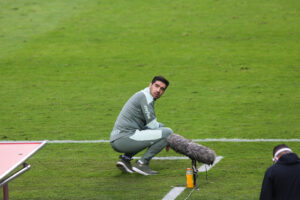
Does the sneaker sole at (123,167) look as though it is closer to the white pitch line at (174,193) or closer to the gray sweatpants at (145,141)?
the gray sweatpants at (145,141)

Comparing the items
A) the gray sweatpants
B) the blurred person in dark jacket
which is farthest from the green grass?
the blurred person in dark jacket

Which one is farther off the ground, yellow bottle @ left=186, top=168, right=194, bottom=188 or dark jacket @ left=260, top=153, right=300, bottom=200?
dark jacket @ left=260, top=153, right=300, bottom=200

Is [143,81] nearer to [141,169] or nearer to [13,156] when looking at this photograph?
[141,169]

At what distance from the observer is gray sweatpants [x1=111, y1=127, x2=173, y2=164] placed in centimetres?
830

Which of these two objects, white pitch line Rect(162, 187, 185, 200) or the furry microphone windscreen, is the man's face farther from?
white pitch line Rect(162, 187, 185, 200)

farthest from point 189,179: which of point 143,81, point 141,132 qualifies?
point 143,81

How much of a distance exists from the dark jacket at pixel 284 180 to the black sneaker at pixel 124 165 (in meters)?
3.35

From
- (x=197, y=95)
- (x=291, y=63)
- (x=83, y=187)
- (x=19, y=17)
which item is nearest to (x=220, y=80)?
(x=197, y=95)

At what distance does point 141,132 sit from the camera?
330 inches

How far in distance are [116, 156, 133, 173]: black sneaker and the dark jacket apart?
335 centimetres

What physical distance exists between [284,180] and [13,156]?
119 inches

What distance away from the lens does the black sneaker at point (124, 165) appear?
330 inches

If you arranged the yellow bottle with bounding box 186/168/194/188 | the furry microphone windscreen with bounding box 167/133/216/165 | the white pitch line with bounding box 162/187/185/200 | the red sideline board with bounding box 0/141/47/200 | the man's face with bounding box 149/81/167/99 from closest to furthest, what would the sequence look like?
the red sideline board with bounding box 0/141/47/200 → the white pitch line with bounding box 162/187/185/200 → the furry microphone windscreen with bounding box 167/133/216/165 → the yellow bottle with bounding box 186/168/194/188 → the man's face with bounding box 149/81/167/99

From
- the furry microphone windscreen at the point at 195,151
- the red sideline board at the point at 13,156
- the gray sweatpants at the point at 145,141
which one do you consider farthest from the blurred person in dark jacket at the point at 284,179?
the gray sweatpants at the point at 145,141
